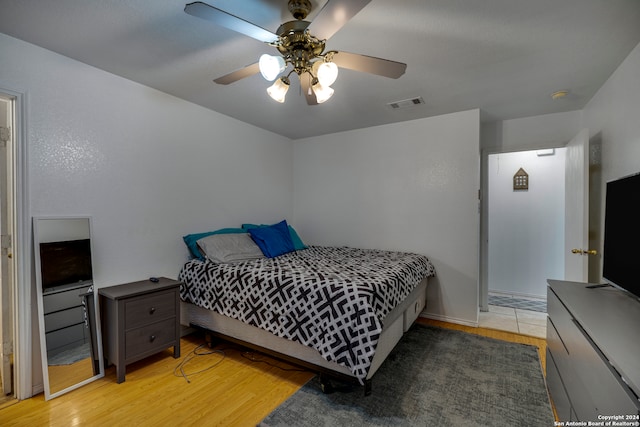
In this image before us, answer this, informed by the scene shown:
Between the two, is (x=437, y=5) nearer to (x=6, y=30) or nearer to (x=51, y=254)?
(x=6, y=30)

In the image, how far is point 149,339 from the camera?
225 centimetres

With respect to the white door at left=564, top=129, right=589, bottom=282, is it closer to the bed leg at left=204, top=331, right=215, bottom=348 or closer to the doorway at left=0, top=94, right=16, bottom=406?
the bed leg at left=204, top=331, right=215, bottom=348

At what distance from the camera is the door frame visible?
1.89 metres

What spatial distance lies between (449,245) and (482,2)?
2375 mm

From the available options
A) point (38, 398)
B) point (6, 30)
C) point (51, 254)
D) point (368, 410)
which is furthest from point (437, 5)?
point (38, 398)

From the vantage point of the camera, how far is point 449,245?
3.24 meters

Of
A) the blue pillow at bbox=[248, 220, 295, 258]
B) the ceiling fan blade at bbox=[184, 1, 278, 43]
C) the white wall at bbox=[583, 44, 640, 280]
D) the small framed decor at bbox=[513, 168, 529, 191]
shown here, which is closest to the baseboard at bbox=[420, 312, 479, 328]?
the white wall at bbox=[583, 44, 640, 280]

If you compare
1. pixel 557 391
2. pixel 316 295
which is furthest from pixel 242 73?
pixel 557 391

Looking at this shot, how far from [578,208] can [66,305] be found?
4.20 m

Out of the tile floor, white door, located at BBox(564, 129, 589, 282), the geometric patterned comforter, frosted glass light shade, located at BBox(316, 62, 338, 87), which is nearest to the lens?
frosted glass light shade, located at BBox(316, 62, 338, 87)

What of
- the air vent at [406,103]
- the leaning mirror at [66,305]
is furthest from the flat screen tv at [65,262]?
the air vent at [406,103]

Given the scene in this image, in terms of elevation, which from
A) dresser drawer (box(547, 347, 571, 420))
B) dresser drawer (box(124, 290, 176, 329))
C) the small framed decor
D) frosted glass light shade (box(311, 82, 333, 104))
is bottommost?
dresser drawer (box(547, 347, 571, 420))

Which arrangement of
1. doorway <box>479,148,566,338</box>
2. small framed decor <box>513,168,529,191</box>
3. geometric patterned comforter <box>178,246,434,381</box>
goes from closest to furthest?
geometric patterned comforter <box>178,246,434,381</box>
doorway <box>479,148,566,338</box>
small framed decor <box>513,168,529,191</box>

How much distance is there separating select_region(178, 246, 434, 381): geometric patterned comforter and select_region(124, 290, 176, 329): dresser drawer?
9.9 inches
